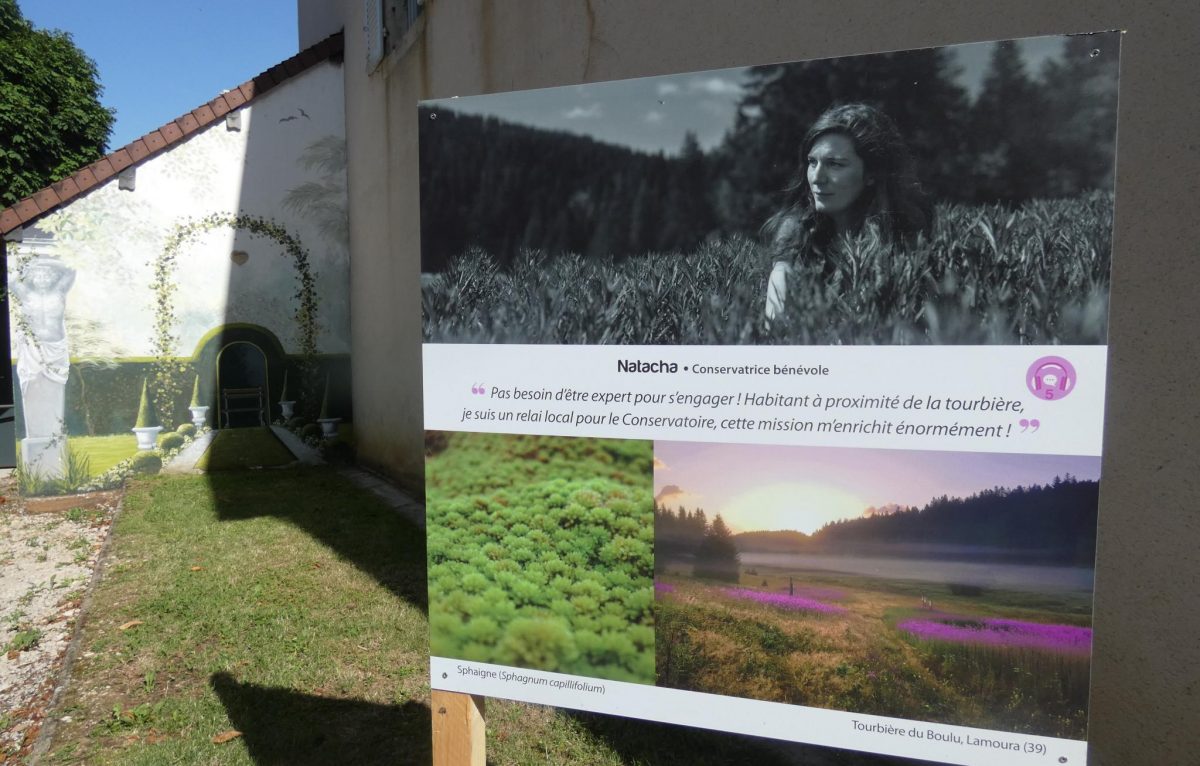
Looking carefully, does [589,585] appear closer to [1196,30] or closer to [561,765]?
[561,765]

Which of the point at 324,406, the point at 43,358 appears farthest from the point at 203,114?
the point at 324,406

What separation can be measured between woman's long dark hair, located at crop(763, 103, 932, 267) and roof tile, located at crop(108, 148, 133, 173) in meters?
9.66

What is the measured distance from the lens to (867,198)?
1.52 metres

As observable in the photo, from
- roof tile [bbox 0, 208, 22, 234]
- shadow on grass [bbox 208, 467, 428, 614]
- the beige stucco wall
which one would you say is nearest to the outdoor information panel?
the beige stucco wall

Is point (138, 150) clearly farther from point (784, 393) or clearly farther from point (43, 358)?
point (784, 393)

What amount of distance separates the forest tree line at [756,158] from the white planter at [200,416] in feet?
29.4

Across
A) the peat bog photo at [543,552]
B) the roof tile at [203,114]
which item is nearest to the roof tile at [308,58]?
the roof tile at [203,114]

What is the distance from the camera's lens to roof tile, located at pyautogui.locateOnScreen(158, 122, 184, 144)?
9.03 meters

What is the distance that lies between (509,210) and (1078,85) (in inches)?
48.0

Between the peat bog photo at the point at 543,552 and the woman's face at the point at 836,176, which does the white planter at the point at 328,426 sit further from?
the woman's face at the point at 836,176

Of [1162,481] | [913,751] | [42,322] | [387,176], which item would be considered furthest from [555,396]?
[42,322]

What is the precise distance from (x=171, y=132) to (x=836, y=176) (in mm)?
9916

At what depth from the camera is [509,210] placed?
71.5 inches

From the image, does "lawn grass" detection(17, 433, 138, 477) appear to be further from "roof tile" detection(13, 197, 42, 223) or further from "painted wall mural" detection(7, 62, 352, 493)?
"roof tile" detection(13, 197, 42, 223)
